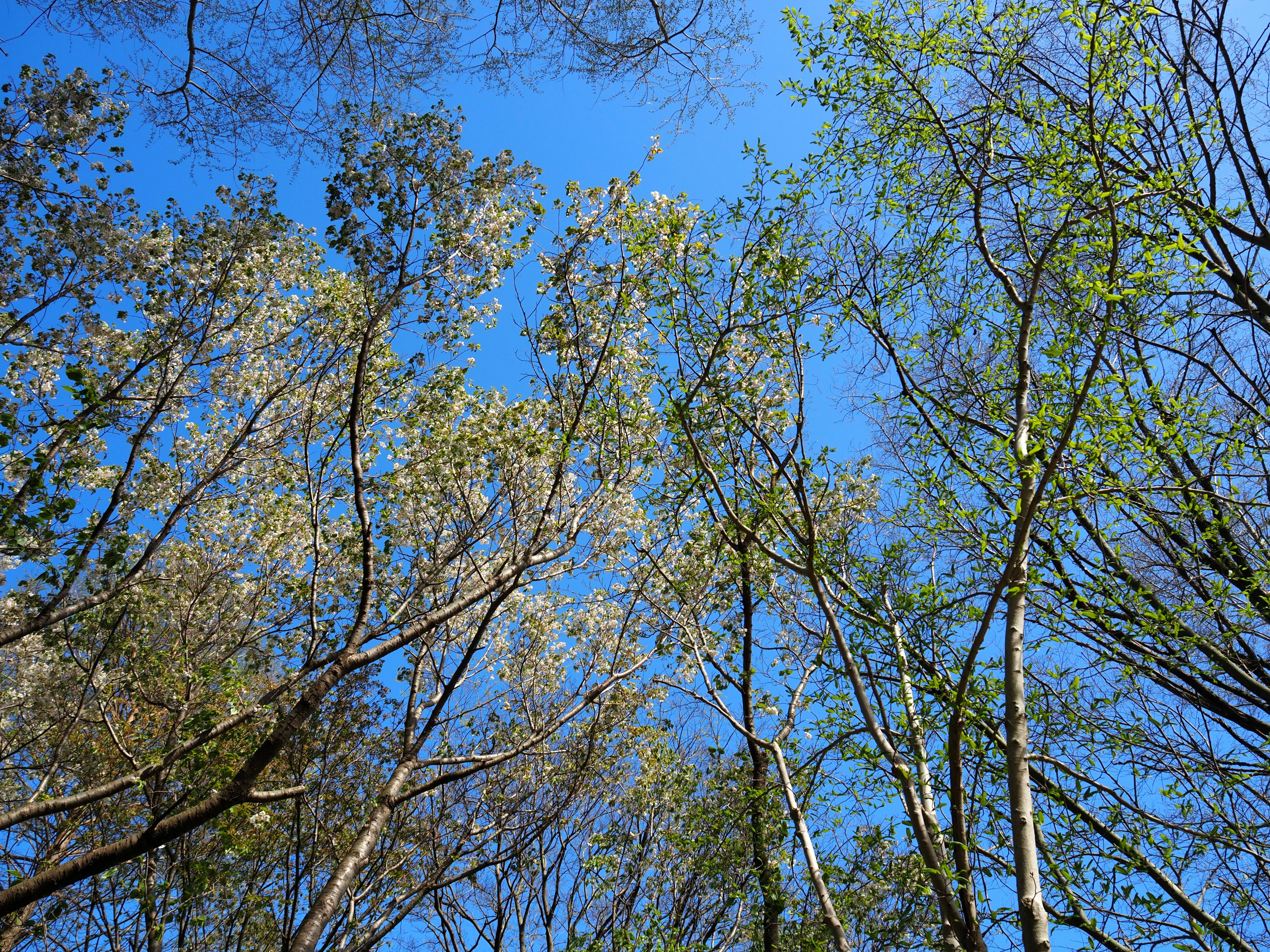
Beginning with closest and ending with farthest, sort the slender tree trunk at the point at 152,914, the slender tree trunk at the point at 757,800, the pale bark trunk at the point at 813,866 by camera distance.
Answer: the pale bark trunk at the point at 813,866 → the slender tree trunk at the point at 757,800 → the slender tree trunk at the point at 152,914

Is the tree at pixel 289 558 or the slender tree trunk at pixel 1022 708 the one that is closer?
the slender tree trunk at pixel 1022 708

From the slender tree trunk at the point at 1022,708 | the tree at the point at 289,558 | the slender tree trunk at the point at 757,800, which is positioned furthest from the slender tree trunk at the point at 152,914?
the slender tree trunk at the point at 1022,708

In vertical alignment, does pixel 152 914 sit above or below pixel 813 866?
above

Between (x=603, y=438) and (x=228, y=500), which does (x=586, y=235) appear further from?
(x=228, y=500)

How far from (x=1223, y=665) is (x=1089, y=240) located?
307 centimetres

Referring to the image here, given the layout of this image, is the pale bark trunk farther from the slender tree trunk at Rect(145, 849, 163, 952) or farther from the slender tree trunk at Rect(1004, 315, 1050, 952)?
the slender tree trunk at Rect(145, 849, 163, 952)

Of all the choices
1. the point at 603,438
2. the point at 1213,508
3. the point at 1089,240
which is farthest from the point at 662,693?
the point at 1089,240

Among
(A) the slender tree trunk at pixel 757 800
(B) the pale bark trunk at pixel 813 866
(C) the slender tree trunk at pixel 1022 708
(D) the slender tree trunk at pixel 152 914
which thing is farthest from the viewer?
(D) the slender tree trunk at pixel 152 914

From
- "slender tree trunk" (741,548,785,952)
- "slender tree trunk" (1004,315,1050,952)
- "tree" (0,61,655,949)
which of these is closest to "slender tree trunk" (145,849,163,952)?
"tree" (0,61,655,949)

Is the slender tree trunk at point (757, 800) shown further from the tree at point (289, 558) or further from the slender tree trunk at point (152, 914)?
the slender tree trunk at point (152, 914)

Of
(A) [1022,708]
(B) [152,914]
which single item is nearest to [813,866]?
(A) [1022,708]

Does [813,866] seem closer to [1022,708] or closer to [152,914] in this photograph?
[1022,708]

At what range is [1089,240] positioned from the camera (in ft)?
16.0

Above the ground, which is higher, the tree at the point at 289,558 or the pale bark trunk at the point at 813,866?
the tree at the point at 289,558
